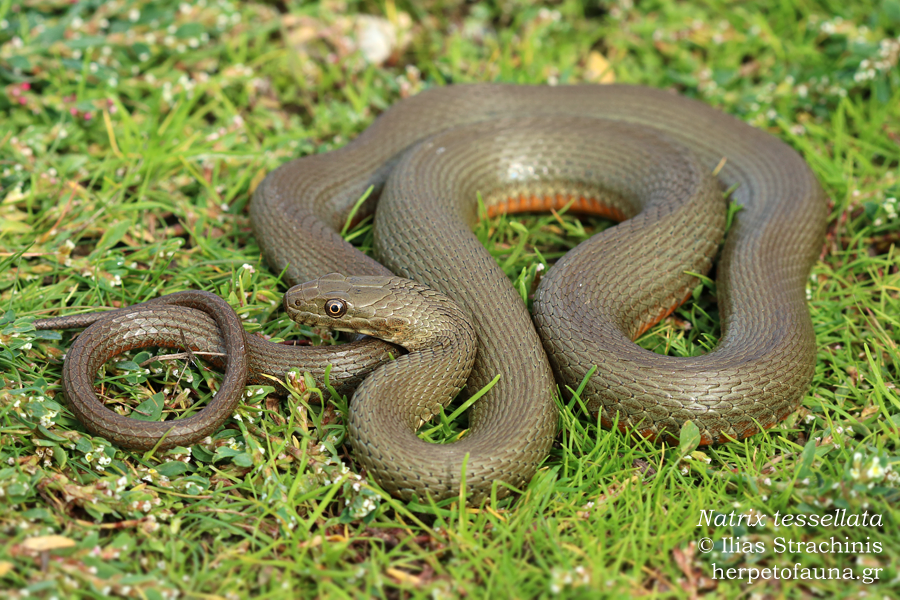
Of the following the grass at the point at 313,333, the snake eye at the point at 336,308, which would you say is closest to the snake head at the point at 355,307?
the snake eye at the point at 336,308

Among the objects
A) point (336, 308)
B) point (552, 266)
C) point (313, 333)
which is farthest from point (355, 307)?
point (552, 266)

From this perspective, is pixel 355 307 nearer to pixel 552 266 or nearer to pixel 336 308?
pixel 336 308

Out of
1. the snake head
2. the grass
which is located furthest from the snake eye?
the grass

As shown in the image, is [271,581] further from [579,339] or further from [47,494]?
[579,339]

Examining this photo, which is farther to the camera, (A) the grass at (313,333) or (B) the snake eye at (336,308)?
(B) the snake eye at (336,308)

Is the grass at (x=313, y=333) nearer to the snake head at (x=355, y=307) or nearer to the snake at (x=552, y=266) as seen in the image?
the snake at (x=552, y=266)
